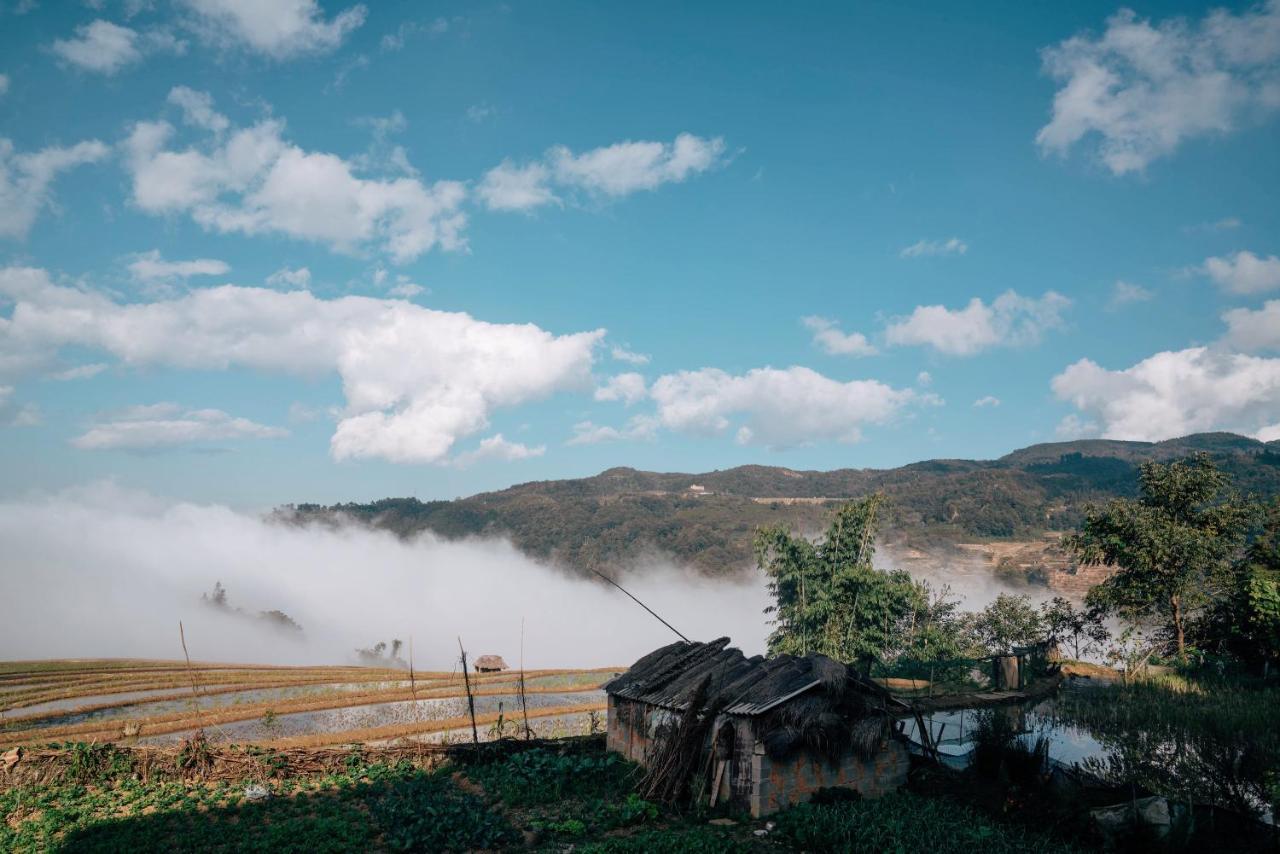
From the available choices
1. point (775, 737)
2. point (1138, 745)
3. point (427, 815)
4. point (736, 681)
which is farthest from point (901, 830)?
point (1138, 745)

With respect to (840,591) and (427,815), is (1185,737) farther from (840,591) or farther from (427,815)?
(840,591)

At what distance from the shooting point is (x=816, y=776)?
17.0 metres

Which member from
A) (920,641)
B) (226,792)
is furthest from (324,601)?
(226,792)

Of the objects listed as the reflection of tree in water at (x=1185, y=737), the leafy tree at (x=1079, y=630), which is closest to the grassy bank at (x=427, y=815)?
the reflection of tree in water at (x=1185, y=737)

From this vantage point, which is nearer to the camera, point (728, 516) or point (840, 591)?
point (840, 591)

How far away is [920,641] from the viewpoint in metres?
45.4

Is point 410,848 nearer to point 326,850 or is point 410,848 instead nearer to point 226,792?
point 326,850

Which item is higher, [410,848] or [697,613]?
[410,848]

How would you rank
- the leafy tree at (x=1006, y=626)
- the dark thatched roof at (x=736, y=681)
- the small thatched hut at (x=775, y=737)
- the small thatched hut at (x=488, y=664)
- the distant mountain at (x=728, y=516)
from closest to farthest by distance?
the small thatched hut at (x=775, y=737)
the dark thatched roof at (x=736, y=681)
the leafy tree at (x=1006, y=626)
the small thatched hut at (x=488, y=664)
the distant mountain at (x=728, y=516)

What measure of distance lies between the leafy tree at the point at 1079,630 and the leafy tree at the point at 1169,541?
4.84 metres

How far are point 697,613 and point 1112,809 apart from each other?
131293 millimetres

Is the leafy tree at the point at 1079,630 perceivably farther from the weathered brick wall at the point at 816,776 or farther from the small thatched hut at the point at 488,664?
the small thatched hut at the point at 488,664

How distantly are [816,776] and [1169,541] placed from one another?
26.1m

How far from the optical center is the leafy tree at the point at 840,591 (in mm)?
44875
